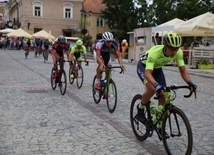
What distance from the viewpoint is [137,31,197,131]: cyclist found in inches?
177

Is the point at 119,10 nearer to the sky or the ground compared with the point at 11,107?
nearer to the sky

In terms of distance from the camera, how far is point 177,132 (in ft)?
14.8

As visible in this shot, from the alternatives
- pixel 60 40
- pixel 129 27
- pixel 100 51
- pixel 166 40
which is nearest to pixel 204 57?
pixel 60 40

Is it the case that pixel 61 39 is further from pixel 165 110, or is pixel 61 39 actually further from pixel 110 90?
pixel 165 110

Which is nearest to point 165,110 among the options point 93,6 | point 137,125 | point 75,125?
point 137,125

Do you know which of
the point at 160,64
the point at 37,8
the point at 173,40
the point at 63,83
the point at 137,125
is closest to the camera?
the point at 173,40

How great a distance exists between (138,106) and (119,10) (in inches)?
2010

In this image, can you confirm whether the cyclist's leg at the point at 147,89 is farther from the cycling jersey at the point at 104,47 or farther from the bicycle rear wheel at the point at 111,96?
the cycling jersey at the point at 104,47

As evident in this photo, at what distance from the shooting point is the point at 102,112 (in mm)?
7816

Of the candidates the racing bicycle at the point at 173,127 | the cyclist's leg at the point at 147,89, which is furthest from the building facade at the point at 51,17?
the racing bicycle at the point at 173,127

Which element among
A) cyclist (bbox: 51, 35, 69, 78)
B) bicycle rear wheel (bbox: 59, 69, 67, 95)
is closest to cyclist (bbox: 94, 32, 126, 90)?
bicycle rear wheel (bbox: 59, 69, 67, 95)

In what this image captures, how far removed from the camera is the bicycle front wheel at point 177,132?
4.26 metres

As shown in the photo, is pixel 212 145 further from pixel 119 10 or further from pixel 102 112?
pixel 119 10

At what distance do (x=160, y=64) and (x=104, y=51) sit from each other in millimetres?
3643
